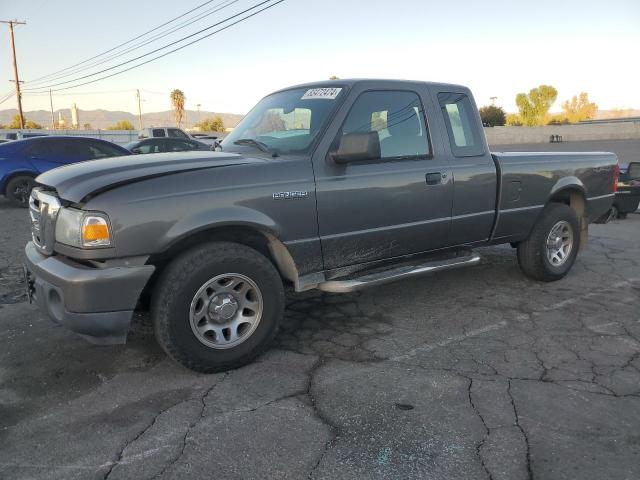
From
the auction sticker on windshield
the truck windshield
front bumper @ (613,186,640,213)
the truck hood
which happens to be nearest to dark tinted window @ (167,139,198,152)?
front bumper @ (613,186,640,213)

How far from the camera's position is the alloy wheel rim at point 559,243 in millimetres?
5414

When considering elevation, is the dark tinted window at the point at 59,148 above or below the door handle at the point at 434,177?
above

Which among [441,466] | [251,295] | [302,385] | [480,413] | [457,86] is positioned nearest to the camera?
[441,466]

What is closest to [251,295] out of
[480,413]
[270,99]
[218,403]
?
[218,403]

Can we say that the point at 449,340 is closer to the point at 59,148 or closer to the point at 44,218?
the point at 44,218

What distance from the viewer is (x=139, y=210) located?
2.99m

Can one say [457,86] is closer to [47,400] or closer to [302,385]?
[302,385]

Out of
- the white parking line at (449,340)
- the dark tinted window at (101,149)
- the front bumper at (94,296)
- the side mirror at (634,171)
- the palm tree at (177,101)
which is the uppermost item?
the palm tree at (177,101)

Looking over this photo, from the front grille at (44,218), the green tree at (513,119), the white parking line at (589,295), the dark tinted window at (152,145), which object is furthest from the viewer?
the green tree at (513,119)

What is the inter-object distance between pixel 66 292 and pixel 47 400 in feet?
2.29

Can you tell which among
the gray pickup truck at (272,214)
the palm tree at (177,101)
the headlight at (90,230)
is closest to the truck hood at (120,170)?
the gray pickup truck at (272,214)

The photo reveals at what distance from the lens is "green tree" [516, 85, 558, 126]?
77125mm

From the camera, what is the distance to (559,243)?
5535 mm

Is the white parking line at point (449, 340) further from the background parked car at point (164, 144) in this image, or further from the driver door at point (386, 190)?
the background parked car at point (164, 144)
